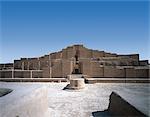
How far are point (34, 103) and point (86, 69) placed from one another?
14.5 metres

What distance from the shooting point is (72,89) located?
1141 centimetres

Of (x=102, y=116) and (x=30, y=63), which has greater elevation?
(x=30, y=63)

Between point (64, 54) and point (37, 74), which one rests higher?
point (64, 54)

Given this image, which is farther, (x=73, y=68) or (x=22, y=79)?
(x=73, y=68)

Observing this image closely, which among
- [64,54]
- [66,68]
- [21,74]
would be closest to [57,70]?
[66,68]

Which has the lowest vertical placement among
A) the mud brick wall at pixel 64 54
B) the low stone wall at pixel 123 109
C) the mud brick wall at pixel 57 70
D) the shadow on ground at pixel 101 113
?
the shadow on ground at pixel 101 113

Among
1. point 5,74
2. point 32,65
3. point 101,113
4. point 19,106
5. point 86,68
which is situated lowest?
point 101,113

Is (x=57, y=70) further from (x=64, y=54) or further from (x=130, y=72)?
(x=64, y=54)

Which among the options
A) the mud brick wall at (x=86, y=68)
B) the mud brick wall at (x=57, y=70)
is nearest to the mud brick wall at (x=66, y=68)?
the mud brick wall at (x=57, y=70)

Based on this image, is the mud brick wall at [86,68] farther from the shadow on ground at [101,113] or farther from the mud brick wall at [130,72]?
the shadow on ground at [101,113]

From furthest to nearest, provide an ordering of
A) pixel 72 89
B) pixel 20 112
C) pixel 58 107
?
pixel 72 89 → pixel 58 107 → pixel 20 112

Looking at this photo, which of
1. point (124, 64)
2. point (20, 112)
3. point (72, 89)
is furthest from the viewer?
point (124, 64)

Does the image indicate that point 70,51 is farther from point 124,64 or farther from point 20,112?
point 20,112

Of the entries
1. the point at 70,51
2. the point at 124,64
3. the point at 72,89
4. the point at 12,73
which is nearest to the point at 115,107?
the point at 72,89
